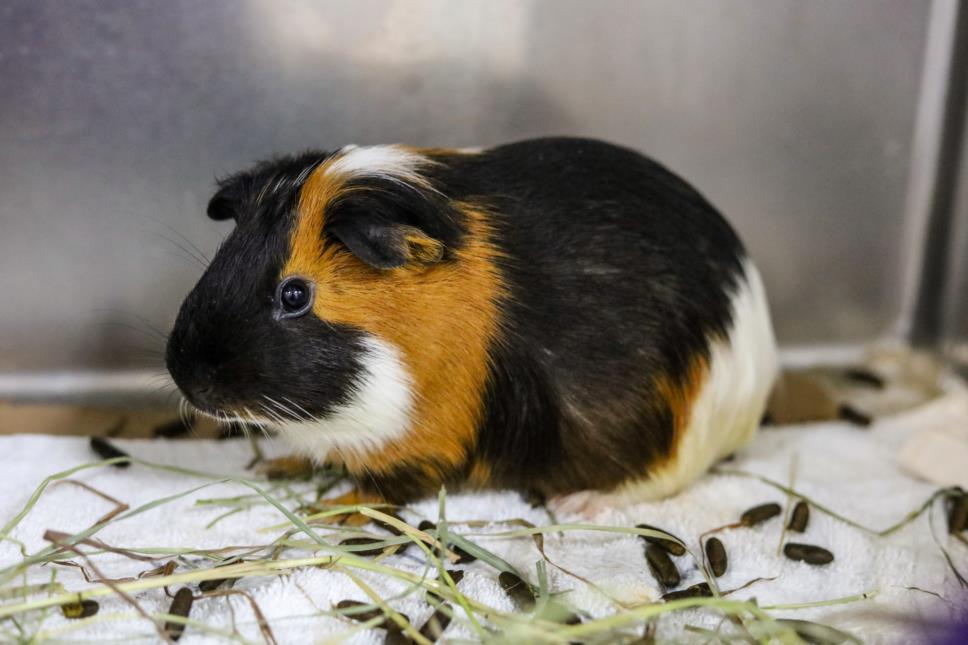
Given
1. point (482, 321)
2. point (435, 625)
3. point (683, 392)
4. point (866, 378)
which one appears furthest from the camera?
point (866, 378)

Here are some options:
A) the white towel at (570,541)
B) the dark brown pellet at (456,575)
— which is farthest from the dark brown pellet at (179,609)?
the dark brown pellet at (456,575)

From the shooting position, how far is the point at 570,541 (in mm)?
1567

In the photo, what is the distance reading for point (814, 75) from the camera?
7.25ft

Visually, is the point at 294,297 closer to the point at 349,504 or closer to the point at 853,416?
the point at 349,504

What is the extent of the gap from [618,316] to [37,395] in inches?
50.5

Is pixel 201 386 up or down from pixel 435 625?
up

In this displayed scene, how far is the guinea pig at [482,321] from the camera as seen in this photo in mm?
1417

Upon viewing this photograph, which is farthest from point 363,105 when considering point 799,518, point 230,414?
point 799,518

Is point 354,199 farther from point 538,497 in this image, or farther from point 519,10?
point 519,10

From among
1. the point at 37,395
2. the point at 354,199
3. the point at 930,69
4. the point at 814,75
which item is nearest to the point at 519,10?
the point at 814,75

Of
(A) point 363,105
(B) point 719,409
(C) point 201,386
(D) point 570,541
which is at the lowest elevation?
(D) point 570,541

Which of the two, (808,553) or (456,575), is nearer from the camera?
(456,575)

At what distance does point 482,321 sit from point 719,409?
46 centimetres

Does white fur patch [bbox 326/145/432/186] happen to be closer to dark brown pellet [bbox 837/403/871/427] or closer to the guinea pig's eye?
the guinea pig's eye
